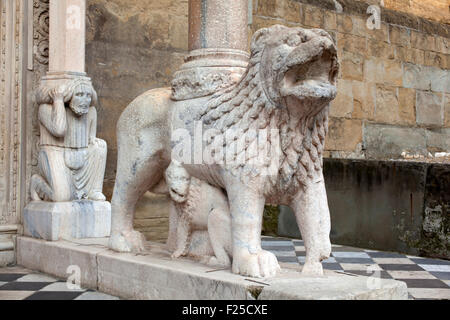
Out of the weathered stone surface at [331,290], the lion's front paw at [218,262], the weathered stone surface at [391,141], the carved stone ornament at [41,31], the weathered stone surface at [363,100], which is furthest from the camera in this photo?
the weathered stone surface at [391,141]

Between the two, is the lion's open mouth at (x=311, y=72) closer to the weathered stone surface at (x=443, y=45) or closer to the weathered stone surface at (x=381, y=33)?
the weathered stone surface at (x=381, y=33)

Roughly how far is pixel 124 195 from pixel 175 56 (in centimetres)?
311

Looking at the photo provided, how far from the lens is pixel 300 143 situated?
244cm

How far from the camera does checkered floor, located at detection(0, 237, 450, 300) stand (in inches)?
120

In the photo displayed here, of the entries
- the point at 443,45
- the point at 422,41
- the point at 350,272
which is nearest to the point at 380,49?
the point at 422,41

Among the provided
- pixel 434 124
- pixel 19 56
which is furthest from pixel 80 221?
pixel 434 124

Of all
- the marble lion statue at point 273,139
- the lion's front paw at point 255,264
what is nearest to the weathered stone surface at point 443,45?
the marble lion statue at point 273,139

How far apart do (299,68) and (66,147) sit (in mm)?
2288

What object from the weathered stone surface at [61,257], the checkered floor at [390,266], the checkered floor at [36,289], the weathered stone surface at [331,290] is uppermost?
the weathered stone surface at [331,290]

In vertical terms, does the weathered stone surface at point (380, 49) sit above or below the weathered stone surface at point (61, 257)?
above

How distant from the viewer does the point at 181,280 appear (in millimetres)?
2486

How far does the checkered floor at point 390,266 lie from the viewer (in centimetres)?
343

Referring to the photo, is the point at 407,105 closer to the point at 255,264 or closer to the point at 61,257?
the point at 61,257

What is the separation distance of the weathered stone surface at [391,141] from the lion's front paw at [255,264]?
5.69 meters
